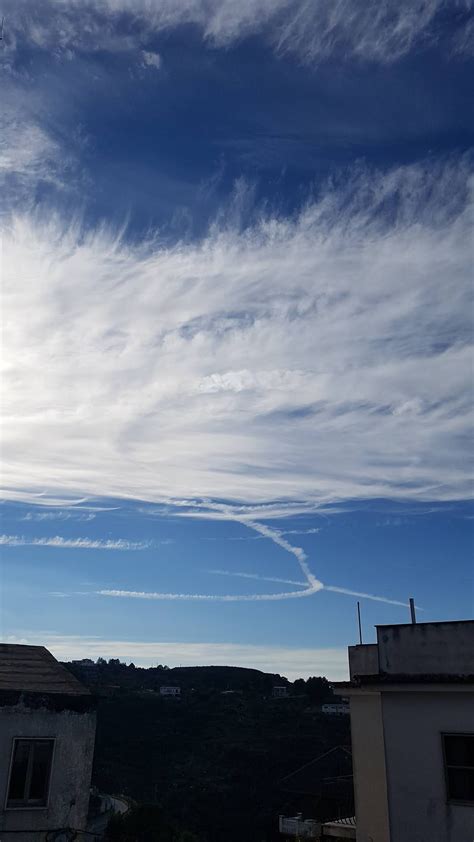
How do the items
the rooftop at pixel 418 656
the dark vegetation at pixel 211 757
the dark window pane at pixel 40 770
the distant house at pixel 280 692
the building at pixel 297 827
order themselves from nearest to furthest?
the rooftop at pixel 418 656, the dark window pane at pixel 40 770, the building at pixel 297 827, the dark vegetation at pixel 211 757, the distant house at pixel 280 692

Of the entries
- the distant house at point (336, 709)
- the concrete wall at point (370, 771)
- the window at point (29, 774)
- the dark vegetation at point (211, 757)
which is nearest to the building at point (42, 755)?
the window at point (29, 774)

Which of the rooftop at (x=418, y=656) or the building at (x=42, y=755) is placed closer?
the rooftop at (x=418, y=656)

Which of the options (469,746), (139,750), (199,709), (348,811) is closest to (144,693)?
(199,709)

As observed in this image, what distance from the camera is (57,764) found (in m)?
15.3

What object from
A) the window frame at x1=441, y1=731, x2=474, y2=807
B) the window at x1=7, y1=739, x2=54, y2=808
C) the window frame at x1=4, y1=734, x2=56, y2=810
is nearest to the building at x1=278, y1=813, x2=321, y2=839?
the window frame at x1=4, y1=734, x2=56, y2=810

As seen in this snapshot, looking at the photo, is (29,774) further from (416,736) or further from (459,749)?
(459,749)

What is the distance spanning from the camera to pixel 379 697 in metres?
13.6

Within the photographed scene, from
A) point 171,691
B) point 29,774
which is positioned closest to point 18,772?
point 29,774

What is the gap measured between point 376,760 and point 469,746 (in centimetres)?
191

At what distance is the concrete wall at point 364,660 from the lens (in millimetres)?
14266

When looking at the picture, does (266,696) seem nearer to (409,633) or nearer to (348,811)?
(348,811)

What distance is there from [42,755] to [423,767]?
8.66 meters

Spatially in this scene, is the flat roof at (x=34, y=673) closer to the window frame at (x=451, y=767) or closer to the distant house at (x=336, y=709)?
the window frame at (x=451, y=767)

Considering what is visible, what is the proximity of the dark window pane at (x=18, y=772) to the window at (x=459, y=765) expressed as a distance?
30.6ft
